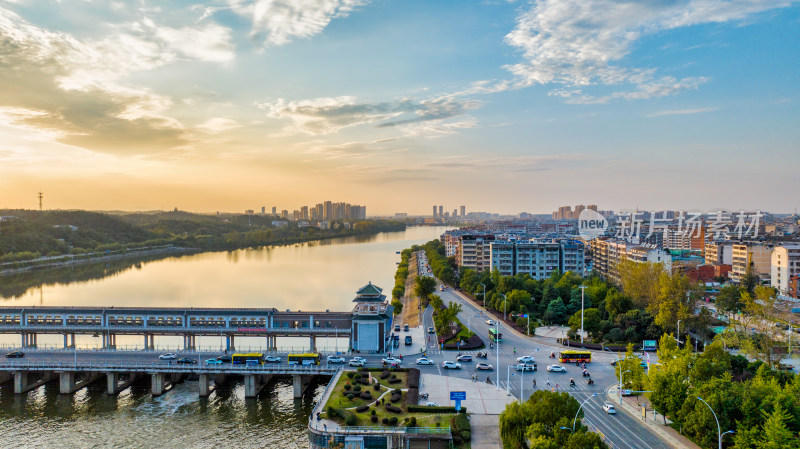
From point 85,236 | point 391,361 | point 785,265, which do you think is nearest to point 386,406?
point 391,361

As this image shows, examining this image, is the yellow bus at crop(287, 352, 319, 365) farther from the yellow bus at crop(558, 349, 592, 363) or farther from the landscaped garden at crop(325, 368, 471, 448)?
the yellow bus at crop(558, 349, 592, 363)

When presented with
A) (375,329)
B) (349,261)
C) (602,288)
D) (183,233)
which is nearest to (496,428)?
(375,329)

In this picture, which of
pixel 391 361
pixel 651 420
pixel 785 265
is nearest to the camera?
pixel 651 420

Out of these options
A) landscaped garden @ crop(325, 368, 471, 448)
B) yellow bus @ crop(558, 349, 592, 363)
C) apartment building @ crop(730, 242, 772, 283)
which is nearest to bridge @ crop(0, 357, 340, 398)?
landscaped garden @ crop(325, 368, 471, 448)

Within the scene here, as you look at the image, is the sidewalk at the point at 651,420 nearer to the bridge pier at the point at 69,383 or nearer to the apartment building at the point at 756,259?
the bridge pier at the point at 69,383

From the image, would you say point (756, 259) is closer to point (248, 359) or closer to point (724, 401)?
point (724, 401)

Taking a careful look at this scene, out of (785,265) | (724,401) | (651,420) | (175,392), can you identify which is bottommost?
(175,392)
